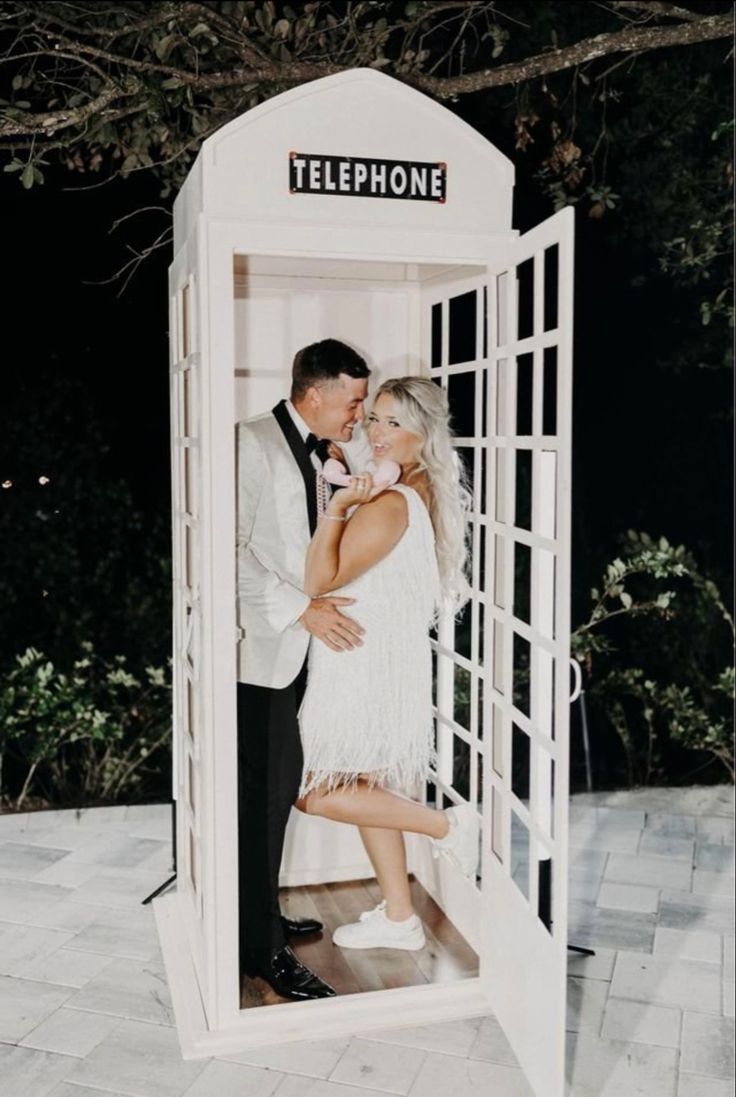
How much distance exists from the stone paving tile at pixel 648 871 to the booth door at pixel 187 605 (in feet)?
5.38

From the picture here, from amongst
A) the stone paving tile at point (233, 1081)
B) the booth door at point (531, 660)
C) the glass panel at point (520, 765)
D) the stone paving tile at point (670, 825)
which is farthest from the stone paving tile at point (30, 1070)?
the glass panel at point (520, 765)

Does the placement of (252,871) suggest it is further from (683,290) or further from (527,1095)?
(683,290)

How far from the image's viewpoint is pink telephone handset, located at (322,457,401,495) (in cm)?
327

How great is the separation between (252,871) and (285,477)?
112cm

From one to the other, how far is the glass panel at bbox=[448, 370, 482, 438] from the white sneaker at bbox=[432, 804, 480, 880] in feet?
6.43

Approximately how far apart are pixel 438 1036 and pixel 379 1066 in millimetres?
213

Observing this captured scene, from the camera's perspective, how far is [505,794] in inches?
124

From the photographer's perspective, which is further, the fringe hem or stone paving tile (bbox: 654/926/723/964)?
stone paving tile (bbox: 654/926/723/964)

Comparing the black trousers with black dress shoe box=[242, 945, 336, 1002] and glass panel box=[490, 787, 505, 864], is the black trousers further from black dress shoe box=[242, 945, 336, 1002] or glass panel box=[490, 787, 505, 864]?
glass panel box=[490, 787, 505, 864]

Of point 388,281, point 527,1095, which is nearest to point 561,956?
point 527,1095

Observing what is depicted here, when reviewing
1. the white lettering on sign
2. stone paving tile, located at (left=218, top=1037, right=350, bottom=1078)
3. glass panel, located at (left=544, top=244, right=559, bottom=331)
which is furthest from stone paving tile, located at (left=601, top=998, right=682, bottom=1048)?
glass panel, located at (left=544, top=244, right=559, bottom=331)

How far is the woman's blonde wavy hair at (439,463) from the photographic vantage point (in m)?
3.39

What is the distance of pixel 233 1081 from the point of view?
9.79 feet

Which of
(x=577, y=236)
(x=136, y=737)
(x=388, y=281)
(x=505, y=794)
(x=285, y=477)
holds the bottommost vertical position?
(x=136, y=737)
